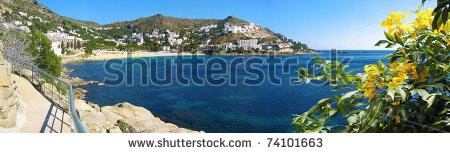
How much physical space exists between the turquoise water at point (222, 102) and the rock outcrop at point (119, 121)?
2364 mm

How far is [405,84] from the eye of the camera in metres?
1.69

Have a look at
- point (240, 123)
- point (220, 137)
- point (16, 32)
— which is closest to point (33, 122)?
point (220, 137)

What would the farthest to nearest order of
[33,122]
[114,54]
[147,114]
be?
[114,54]
[147,114]
[33,122]

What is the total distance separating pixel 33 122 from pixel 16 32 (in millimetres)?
21391

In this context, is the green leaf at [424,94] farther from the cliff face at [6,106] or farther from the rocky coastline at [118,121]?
the rocky coastline at [118,121]

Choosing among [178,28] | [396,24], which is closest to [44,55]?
[396,24]

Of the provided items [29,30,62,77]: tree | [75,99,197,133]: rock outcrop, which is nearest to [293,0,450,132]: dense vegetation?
[75,99,197,133]: rock outcrop

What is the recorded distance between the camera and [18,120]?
5.38m

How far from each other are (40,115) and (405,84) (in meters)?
5.62

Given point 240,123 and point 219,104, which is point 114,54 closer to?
point 219,104

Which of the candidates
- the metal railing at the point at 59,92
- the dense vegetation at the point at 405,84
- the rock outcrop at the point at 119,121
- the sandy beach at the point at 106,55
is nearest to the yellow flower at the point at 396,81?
the dense vegetation at the point at 405,84

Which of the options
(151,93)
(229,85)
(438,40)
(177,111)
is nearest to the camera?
(438,40)

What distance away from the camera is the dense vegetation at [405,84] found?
163 centimetres

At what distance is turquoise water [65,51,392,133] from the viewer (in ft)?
60.9
